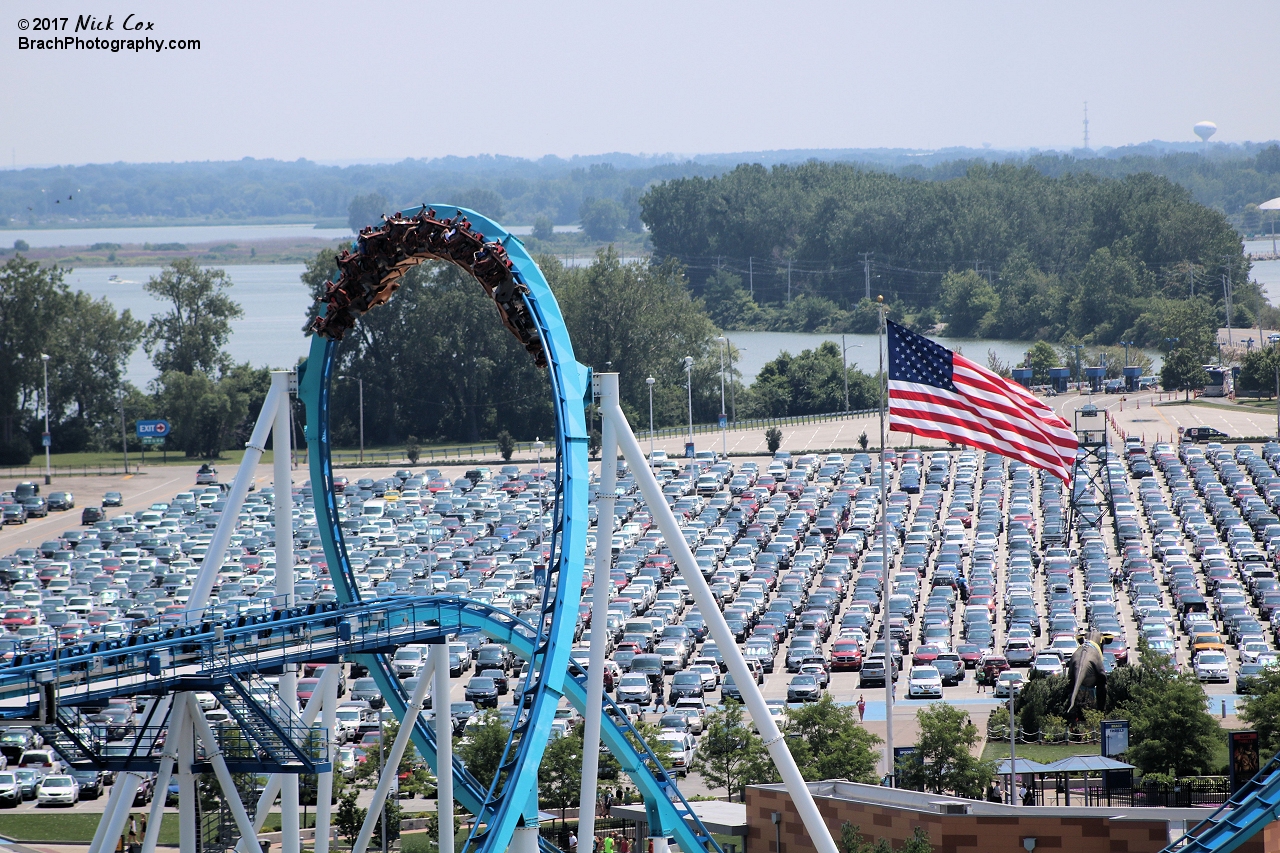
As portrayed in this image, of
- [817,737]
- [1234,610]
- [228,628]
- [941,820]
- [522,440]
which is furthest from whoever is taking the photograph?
[522,440]

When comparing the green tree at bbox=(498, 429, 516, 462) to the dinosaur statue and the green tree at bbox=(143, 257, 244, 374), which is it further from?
A: the dinosaur statue

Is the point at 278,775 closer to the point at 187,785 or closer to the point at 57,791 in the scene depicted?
the point at 187,785

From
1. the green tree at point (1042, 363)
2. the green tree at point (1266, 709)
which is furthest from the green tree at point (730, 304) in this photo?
the green tree at point (1266, 709)

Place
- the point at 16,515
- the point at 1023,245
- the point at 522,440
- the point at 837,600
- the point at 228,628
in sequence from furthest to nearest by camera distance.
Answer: the point at 1023,245, the point at 522,440, the point at 16,515, the point at 837,600, the point at 228,628

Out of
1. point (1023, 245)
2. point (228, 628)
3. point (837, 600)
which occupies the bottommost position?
point (837, 600)

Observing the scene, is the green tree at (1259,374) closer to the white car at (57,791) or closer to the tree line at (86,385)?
the tree line at (86,385)

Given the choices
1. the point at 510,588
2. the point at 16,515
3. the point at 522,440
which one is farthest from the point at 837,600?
the point at 522,440

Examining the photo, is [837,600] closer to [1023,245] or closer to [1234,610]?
[1234,610]
